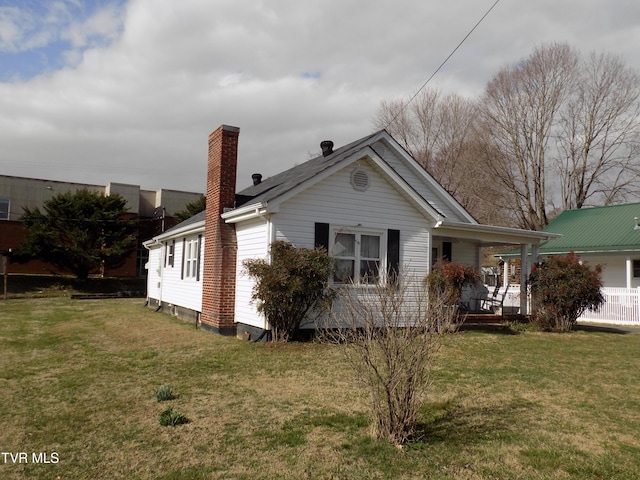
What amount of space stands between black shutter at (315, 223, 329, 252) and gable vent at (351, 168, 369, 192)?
126cm

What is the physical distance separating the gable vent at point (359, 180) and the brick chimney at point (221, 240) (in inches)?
114

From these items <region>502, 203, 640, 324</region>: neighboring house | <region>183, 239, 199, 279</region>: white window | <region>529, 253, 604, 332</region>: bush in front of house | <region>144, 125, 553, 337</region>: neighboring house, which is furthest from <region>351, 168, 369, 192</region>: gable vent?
<region>502, 203, 640, 324</region>: neighboring house

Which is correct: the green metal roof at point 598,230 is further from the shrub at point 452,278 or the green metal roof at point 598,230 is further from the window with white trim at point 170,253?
the window with white trim at point 170,253

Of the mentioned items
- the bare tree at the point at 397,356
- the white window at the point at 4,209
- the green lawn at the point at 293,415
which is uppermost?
the white window at the point at 4,209

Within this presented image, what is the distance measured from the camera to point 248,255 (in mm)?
11023

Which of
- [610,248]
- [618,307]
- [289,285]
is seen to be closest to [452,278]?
[289,285]

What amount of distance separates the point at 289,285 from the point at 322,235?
1.88 m

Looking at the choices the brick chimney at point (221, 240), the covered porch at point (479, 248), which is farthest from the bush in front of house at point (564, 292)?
the brick chimney at point (221, 240)

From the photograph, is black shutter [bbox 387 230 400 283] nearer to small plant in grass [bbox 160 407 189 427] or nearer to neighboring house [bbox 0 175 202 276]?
small plant in grass [bbox 160 407 189 427]

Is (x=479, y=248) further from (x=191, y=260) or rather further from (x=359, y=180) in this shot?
(x=191, y=260)

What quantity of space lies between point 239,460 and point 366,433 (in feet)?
4.24

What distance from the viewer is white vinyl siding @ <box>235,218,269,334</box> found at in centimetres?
1041

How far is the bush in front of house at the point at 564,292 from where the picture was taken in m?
12.9

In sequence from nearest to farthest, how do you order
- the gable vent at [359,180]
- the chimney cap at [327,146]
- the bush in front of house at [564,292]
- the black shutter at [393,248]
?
1. the gable vent at [359,180]
2. the black shutter at [393,248]
3. the bush in front of house at [564,292]
4. the chimney cap at [327,146]
